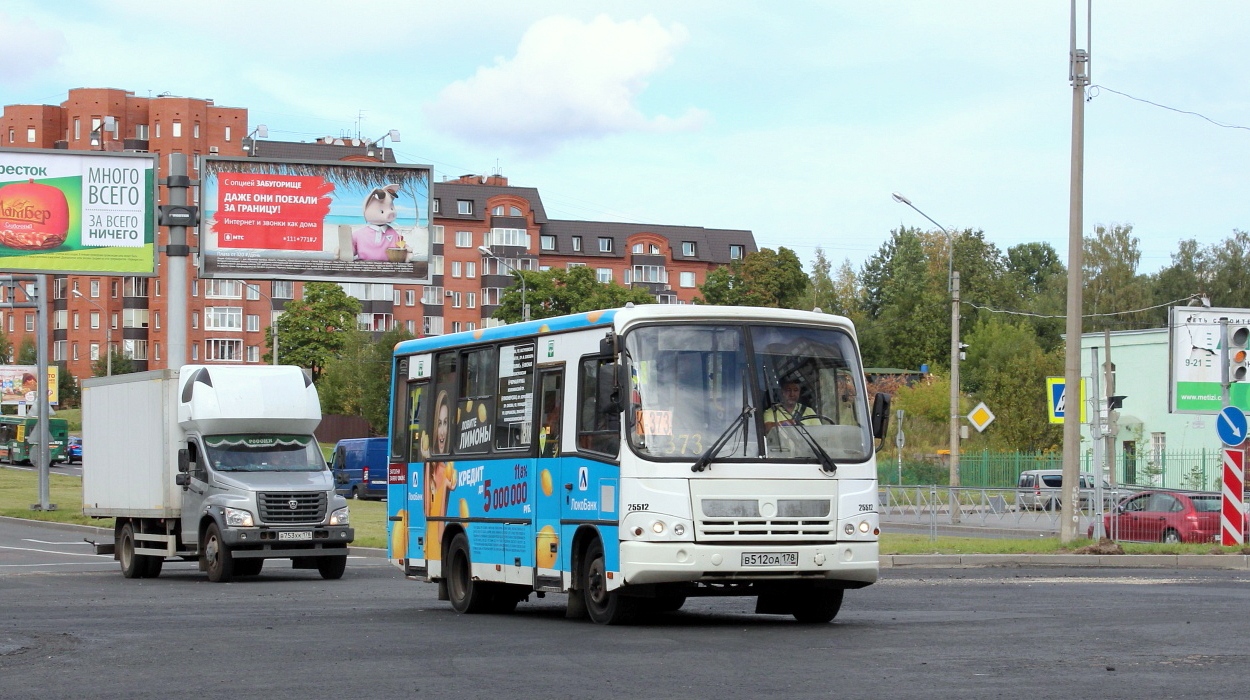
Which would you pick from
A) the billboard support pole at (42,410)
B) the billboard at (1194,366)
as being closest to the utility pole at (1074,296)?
the billboard at (1194,366)

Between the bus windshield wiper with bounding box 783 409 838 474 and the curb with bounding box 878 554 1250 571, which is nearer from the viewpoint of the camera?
the bus windshield wiper with bounding box 783 409 838 474

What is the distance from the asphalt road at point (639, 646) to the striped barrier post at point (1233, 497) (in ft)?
22.0

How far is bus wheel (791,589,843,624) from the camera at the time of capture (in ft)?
50.9

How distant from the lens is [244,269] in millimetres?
35375

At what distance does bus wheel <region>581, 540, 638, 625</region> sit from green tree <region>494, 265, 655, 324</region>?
297ft

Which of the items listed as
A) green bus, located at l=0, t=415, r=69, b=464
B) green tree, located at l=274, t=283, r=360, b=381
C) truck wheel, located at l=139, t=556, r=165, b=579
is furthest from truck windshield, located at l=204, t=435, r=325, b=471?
green tree, located at l=274, t=283, r=360, b=381

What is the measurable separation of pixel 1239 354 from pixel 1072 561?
449 cm

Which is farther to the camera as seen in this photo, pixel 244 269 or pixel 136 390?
pixel 244 269

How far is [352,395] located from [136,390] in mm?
81115

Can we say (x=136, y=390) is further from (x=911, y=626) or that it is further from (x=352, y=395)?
(x=352, y=395)

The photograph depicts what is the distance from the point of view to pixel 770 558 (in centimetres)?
1466

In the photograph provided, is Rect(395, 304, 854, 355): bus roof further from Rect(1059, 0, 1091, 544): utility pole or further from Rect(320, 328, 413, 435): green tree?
Rect(320, 328, 413, 435): green tree

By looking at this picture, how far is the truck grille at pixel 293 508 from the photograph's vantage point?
24.4 m

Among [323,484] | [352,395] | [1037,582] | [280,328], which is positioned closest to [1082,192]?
[1037,582]
